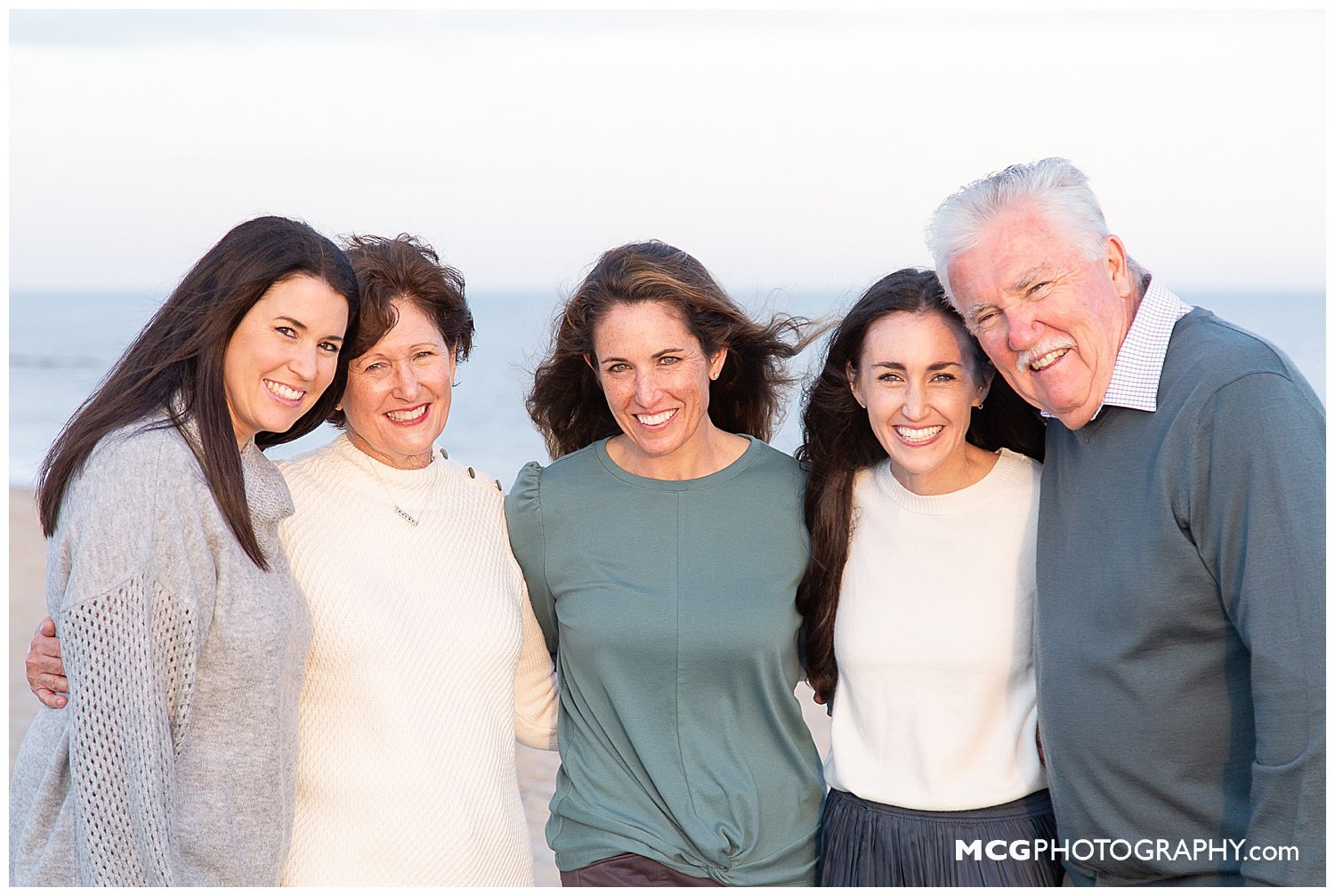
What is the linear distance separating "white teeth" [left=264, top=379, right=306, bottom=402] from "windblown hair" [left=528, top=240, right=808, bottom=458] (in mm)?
967

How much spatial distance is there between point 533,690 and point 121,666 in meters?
1.28

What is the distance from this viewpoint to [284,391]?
2660 mm

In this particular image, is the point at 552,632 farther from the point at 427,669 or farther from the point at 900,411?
the point at 900,411

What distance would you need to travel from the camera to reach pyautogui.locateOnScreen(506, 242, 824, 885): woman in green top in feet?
9.91

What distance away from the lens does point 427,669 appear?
2.85 m

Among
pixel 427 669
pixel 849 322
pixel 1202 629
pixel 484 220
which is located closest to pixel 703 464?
pixel 849 322

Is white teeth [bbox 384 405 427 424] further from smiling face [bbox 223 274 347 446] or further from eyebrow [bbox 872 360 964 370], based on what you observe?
eyebrow [bbox 872 360 964 370]

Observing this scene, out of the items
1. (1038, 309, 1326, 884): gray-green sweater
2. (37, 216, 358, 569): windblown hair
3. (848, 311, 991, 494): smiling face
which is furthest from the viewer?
(848, 311, 991, 494): smiling face

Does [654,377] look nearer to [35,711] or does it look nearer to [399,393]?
[399,393]

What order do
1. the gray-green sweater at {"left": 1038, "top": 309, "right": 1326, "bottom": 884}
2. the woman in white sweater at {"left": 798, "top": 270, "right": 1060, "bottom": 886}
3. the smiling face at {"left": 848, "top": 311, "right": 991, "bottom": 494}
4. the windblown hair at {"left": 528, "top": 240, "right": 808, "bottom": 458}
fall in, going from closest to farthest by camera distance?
the gray-green sweater at {"left": 1038, "top": 309, "right": 1326, "bottom": 884}
the woman in white sweater at {"left": 798, "top": 270, "right": 1060, "bottom": 886}
the smiling face at {"left": 848, "top": 311, "right": 991, "bottom": 494}
the windblown hair at {"left": 528, "top": 240, "right": 808, "bottom": 458}

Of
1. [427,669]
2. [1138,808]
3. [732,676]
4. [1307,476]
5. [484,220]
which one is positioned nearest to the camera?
[1307,476]

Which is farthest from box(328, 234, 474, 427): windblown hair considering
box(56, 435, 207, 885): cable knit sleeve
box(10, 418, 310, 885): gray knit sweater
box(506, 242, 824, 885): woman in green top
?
box(56, 435, 207, 885): cable knit sleeve

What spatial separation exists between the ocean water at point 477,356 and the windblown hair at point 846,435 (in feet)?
0.69

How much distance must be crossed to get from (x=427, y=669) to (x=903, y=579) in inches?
49.9
